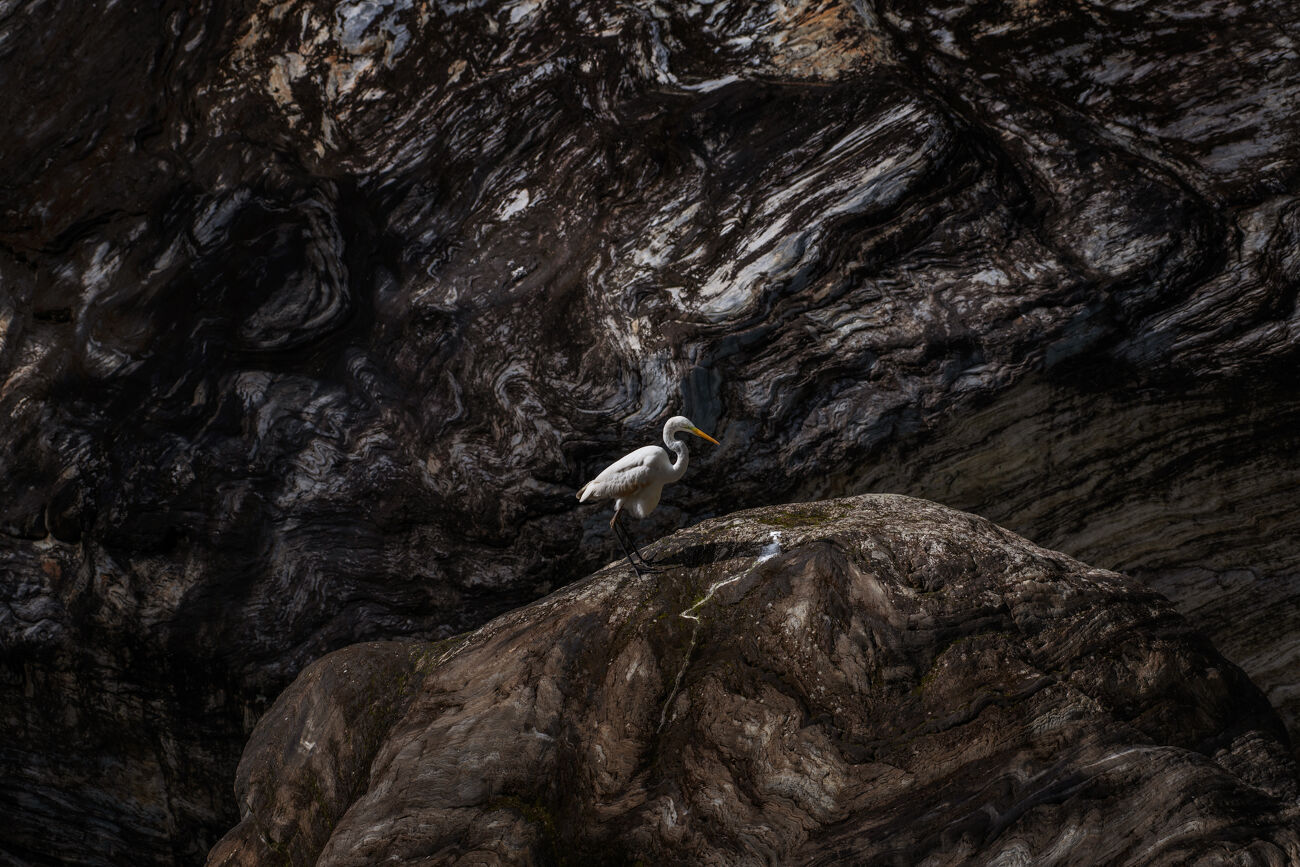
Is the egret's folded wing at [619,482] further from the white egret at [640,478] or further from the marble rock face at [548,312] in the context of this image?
the marble rock face at [548,312]

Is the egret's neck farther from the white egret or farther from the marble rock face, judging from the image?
the marble rock face

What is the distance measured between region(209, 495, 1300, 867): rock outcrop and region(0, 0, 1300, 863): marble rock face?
4.24 metres

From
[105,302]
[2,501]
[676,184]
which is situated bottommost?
[676,184]

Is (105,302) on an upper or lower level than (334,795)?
upper

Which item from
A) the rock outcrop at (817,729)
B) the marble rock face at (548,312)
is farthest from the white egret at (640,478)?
the marble rock face at (548,312)

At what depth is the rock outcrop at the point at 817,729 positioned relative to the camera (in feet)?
19.6

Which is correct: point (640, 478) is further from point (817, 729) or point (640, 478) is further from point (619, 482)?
point (817, 729)

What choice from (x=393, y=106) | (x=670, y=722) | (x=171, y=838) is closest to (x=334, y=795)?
(x=670, y=722)

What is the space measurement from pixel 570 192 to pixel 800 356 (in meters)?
3.35

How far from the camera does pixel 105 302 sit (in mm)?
12703

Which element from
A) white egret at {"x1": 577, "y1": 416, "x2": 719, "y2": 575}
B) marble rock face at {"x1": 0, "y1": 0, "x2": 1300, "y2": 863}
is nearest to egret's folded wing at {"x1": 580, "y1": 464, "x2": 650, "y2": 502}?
white egret at {"x1": 577, "y1": 416, "x2": 719, "y2": 575}

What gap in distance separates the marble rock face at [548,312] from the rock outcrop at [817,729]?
13.9ft

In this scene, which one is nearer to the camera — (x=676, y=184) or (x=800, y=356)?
(x=800, y=356)

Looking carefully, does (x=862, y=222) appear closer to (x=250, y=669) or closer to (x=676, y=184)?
(x=676, y=184)
